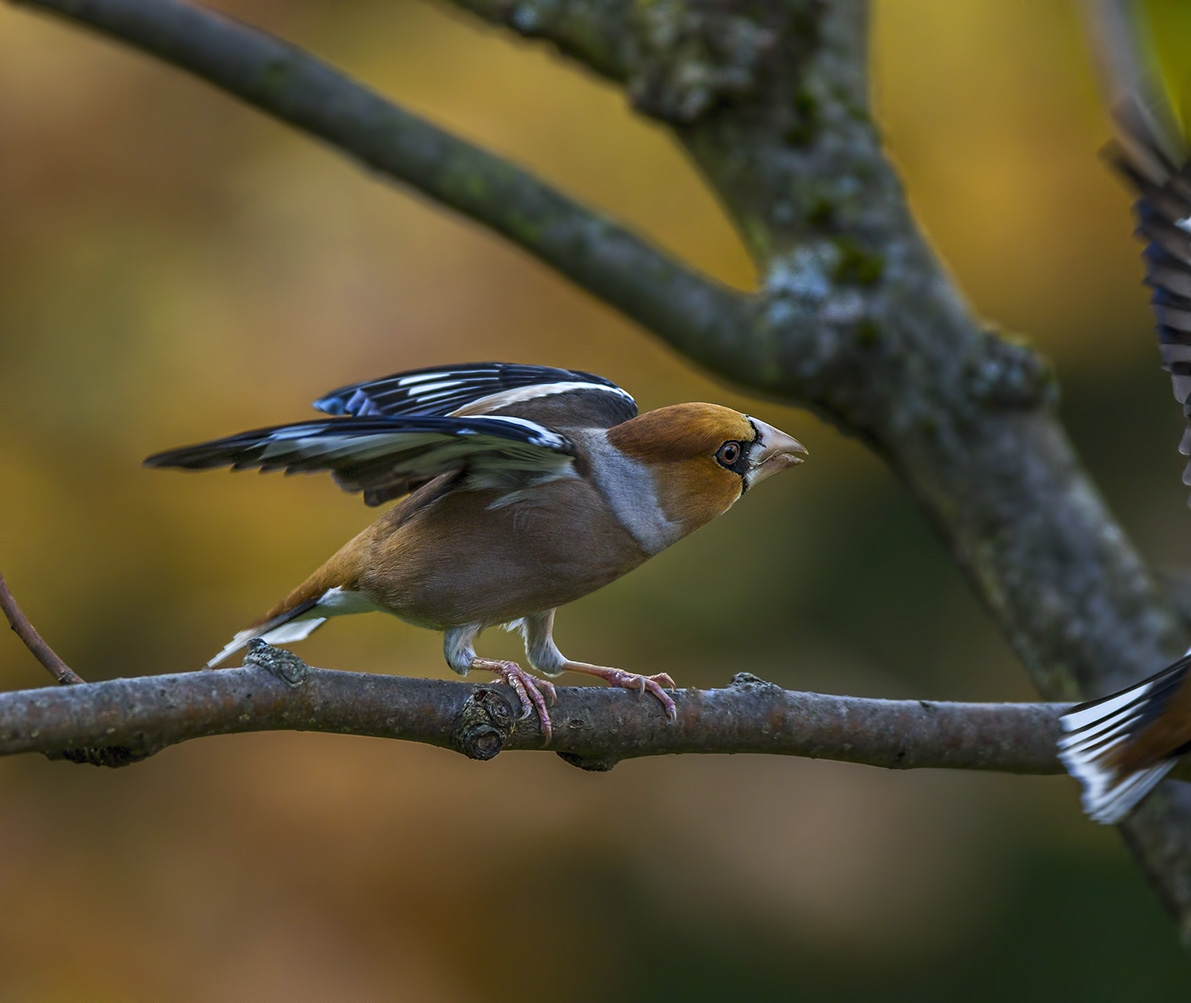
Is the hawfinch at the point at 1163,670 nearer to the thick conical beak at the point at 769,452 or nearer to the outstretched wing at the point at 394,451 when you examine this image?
the thick conical beak at the point at 769,452

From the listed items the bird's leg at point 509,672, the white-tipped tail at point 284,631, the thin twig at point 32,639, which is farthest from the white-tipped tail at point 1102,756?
the thin twig at point 32,639

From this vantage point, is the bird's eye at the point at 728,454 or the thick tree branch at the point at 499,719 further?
the bird's eye at the point at 728,454

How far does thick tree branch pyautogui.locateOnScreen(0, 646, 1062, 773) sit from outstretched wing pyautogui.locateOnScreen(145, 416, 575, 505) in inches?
13.1

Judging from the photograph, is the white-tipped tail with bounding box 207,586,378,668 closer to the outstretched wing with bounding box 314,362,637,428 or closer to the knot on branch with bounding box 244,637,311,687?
the outstretched wing with bounding box 314,362,637,428

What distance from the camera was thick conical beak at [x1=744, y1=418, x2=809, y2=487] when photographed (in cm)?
283

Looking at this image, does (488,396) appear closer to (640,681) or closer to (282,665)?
(640,681)

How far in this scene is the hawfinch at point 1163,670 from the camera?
2.73 meters

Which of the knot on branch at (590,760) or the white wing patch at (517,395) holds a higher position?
the white wing patch at (517,395)

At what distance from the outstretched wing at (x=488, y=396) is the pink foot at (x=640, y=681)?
0.54 m

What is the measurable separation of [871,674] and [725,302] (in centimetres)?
314

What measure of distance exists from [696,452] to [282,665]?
1015mm

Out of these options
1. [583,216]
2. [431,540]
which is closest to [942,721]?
[431,540]

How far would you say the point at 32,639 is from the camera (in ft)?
7.05

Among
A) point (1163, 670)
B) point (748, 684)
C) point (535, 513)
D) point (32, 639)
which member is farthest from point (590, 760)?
point (1163, 670)
